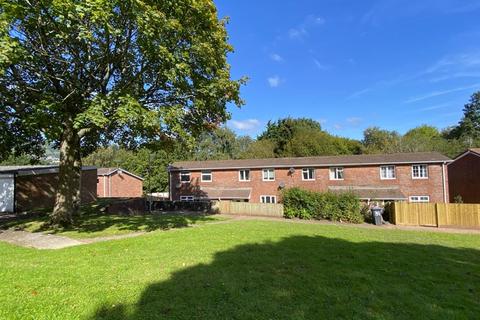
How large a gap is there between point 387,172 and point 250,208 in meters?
13.6

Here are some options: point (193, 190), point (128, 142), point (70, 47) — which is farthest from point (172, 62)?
point (193, 190)

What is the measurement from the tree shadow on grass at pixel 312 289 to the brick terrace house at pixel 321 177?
22.0 metres

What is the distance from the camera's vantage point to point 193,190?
36.9m

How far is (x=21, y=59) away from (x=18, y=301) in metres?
8.83

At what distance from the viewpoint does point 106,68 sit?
13.8 meters

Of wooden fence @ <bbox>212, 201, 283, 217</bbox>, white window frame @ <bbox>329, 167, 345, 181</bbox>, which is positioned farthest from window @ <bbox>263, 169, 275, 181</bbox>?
wooden fence @ <bbox>212, 201, 283, 217</bbox>

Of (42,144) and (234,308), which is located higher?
(42,144)

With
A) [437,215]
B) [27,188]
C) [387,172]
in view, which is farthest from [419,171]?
[27,188]

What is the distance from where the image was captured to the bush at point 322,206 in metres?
23.8

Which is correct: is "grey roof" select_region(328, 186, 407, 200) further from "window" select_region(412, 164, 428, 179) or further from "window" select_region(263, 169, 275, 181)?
"window" select_region(263, 169, 275, 181)

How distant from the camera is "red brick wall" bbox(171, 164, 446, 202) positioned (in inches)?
1151

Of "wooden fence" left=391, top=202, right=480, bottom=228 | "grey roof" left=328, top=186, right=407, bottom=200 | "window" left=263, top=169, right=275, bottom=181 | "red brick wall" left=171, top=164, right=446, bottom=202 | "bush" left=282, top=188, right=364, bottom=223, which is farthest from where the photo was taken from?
"window" left=263, top=169, right=275, bottom=181

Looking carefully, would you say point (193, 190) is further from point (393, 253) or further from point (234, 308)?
point (234, 308)

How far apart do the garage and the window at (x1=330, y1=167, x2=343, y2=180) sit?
27.6 m
